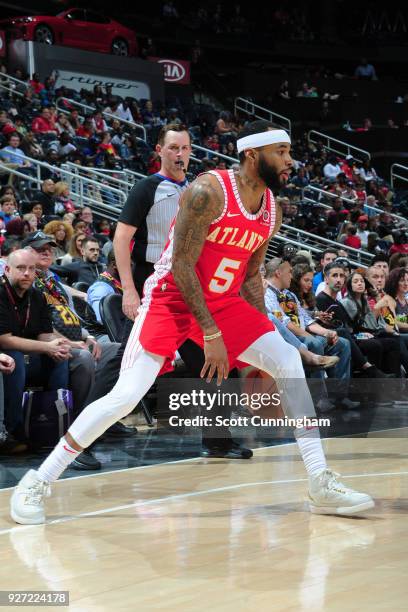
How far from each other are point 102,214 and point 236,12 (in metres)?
16.2

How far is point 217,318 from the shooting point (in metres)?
4.65

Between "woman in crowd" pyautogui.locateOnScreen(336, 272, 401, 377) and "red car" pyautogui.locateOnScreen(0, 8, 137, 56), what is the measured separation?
1375cm

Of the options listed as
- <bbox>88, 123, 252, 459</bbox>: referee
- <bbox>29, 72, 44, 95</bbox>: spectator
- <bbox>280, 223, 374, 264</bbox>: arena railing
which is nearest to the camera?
<bbox>88, 123, 252, 459</bbox>: referee

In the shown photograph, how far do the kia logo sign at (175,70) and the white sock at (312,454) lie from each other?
19914 mm

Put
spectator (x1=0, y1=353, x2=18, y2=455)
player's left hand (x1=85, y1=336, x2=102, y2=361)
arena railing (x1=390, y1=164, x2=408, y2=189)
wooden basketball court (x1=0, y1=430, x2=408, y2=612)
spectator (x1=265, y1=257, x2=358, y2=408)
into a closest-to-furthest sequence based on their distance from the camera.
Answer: wooden basketball court (x1=0, y1=430, x2=408, y2=612)
spectator (x1=0, y1=353, x2=18, y2=455)
player's left hand (x1=85, y1=336, x2=102, y2=361)
spectator (x1=265, y1=257, x2=358, y2=408)
arena railing (x1=390, y1=164, x2=408, y2=189)

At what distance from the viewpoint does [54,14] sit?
24344mm

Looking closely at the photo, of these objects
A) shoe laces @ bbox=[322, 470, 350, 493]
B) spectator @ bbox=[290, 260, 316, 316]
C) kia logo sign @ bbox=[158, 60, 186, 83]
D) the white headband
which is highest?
the white headband

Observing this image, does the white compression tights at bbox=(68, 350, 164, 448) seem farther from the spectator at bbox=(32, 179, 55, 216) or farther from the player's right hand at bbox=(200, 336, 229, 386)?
the spectator at bbox=(32, 179, 55, 216)

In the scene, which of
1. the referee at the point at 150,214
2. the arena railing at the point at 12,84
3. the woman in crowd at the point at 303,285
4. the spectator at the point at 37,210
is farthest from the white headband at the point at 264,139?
the arena railing at the point at 12,84

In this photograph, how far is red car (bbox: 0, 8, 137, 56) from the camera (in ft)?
69.5

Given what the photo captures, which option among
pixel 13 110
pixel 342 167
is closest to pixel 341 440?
pixel 13 110

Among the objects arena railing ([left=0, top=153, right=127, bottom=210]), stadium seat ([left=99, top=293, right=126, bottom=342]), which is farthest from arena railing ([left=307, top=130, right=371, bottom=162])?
stadium seat ([left=99, top=293, right=126, bottom=342])

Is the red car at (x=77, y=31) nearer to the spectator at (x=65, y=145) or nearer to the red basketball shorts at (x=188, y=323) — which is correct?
the spectator at (x=65, y=145)

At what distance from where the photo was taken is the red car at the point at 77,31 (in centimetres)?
2117
